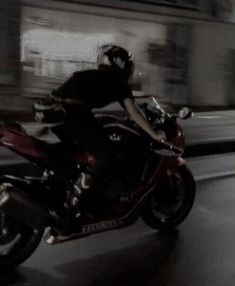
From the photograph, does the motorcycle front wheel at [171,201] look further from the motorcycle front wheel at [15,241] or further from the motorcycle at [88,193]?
the motorcycle front wheel at [15,241]

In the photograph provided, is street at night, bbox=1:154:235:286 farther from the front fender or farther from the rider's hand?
the rider's hand

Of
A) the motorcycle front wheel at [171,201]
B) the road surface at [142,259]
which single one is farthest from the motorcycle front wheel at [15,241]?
the motorcycle front wheel at [171,201]

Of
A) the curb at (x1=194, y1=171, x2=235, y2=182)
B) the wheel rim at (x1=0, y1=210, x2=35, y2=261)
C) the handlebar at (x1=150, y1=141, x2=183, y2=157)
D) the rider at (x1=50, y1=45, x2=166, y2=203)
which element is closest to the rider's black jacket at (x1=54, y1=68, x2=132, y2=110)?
the rider at (x1=50, y1=45, x2=166, y2=203)

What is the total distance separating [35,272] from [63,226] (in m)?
0.44

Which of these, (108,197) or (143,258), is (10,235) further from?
(143,258)

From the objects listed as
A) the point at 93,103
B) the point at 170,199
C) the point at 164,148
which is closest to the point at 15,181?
the point at 93,103

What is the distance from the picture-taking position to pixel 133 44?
53.9 ft

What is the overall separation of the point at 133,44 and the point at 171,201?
1059 centimetres

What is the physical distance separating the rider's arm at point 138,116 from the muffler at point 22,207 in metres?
1.08

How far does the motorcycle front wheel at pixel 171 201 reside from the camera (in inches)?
243

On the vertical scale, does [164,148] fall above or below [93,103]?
below

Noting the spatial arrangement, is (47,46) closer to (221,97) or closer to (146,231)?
(221,97)

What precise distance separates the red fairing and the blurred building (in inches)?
347

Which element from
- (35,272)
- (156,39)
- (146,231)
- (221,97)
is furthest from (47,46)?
(35,272)
